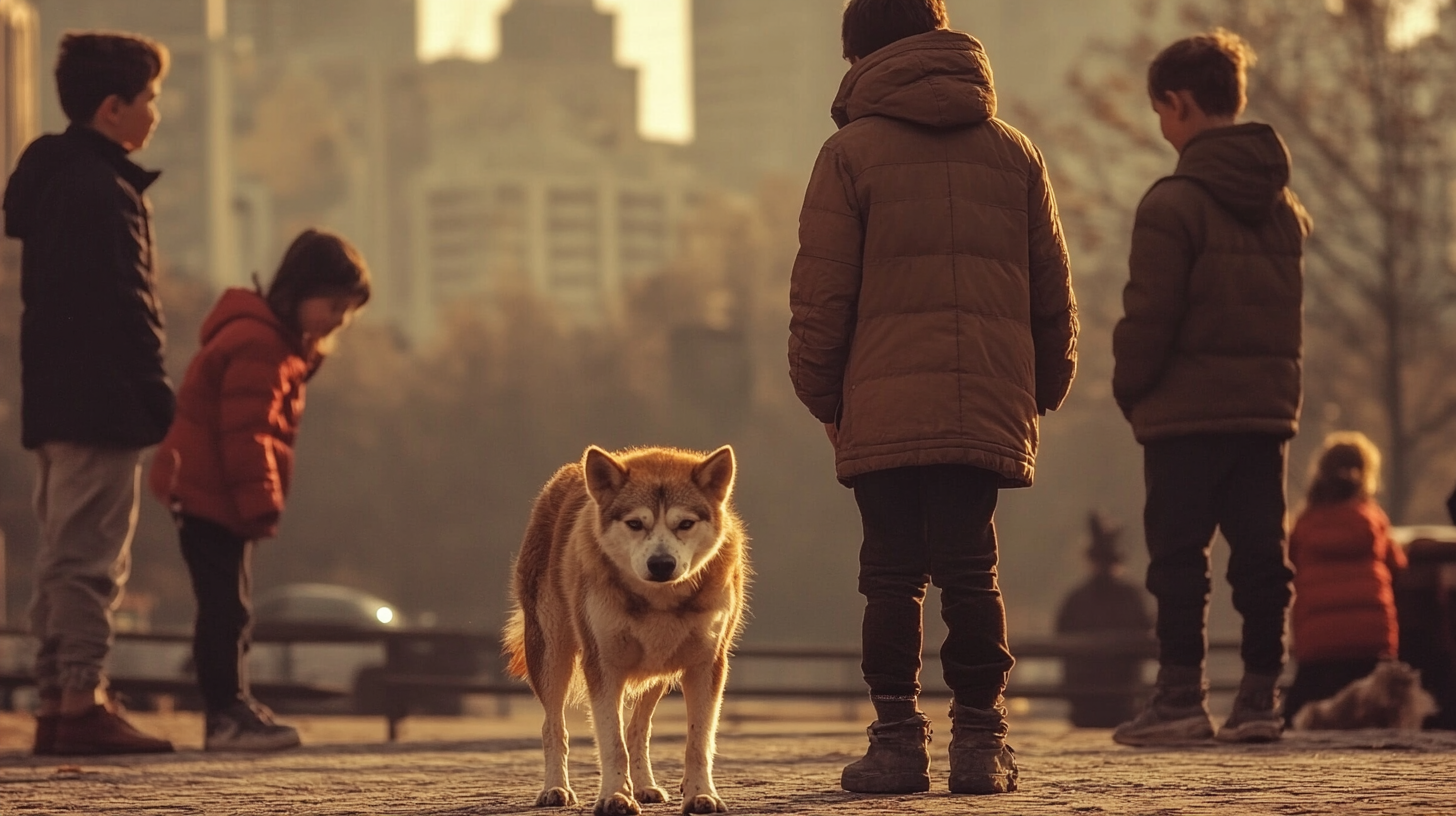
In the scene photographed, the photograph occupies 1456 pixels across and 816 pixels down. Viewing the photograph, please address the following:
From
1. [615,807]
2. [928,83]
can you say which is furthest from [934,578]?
[928,83]

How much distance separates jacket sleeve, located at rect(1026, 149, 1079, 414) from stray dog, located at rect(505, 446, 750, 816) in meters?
1.01

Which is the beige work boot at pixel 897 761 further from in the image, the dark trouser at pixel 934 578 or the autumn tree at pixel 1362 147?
the autumn tree at pixel 1362 147

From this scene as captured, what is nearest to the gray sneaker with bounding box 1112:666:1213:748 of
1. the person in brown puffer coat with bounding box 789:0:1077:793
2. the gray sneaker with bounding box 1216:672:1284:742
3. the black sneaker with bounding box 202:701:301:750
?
the gray sneaker with bounding box 1216:672:1284:742

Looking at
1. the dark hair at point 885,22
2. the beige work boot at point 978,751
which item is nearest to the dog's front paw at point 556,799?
the beige work boot at point 978,751

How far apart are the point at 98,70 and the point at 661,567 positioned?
4047 mm

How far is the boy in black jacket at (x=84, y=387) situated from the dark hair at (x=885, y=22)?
332 centimetres

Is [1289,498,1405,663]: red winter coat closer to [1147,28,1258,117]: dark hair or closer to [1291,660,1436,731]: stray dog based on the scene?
[1291,660,1436,731]: stray dog

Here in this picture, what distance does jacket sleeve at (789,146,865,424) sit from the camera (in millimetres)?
6879

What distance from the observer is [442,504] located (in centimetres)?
6556

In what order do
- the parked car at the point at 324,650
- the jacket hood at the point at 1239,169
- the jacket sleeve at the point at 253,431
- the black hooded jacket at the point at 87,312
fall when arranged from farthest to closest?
1. the parked car at the point at 324,650
2. the jacket sleeve at the point at 253,431
3. the black hooded jacket at the point at 87,312
4. the jacket hood at the point at 1239,169

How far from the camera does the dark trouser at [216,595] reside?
9586 millimetres

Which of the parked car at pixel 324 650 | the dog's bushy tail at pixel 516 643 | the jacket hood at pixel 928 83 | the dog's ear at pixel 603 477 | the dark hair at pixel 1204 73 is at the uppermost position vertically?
the dark hair at pixel 1204 73

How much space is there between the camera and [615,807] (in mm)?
6543

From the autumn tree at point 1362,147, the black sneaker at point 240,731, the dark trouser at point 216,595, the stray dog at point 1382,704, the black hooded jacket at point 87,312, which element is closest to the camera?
the black hooded jacket at point 87,312
